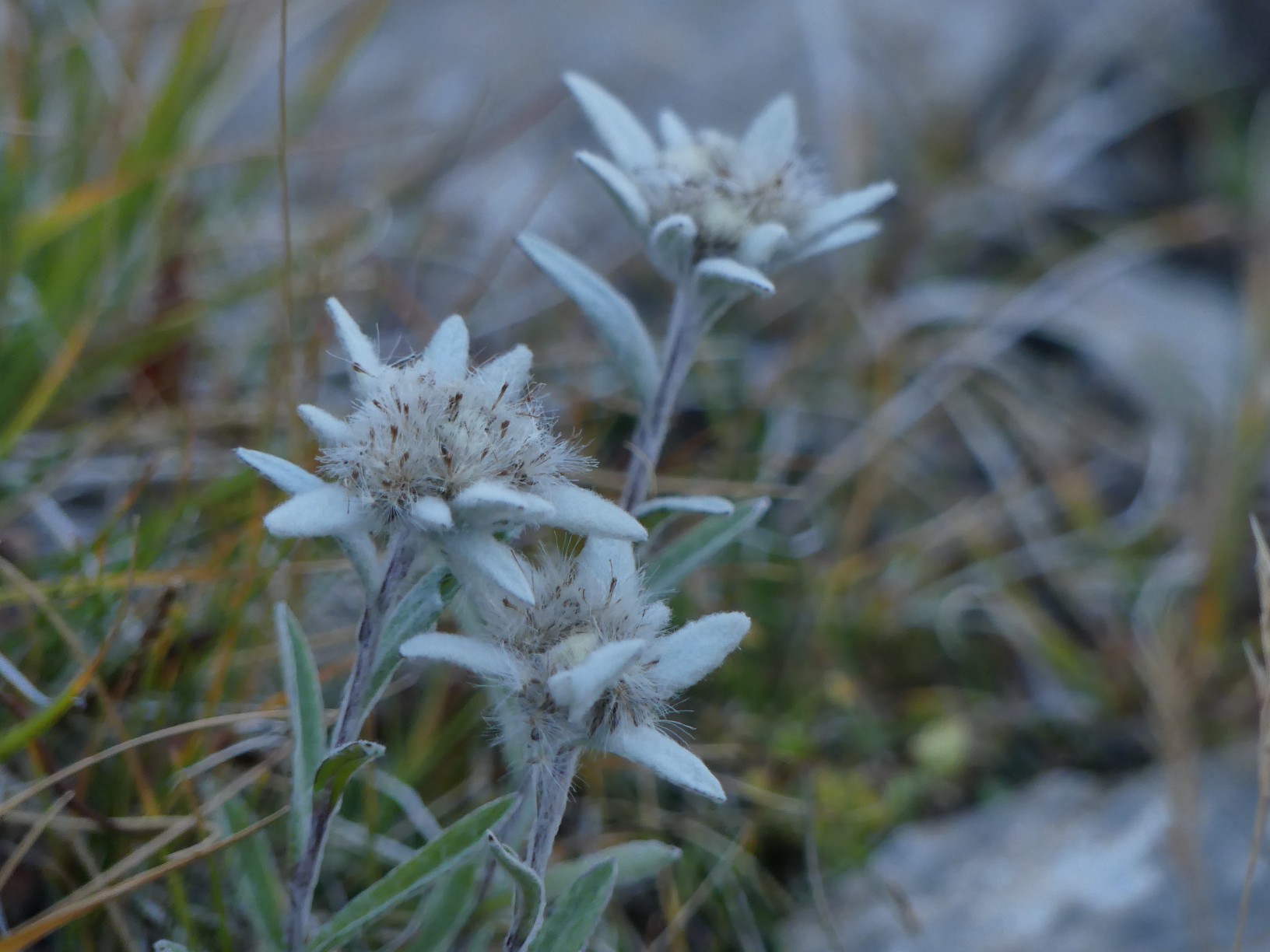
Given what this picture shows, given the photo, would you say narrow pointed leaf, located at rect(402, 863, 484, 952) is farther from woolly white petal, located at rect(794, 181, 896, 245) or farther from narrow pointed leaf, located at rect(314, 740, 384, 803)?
woolly white petal, located at rect(794, 181, 896, 245)

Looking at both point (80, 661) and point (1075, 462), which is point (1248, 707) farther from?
point (80, 661)

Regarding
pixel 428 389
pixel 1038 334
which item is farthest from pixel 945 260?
pixel 428 389

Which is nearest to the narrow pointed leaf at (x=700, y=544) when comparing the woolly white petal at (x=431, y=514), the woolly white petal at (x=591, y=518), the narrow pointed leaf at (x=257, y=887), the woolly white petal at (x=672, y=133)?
the woolly white petal at (x=591, y=518)

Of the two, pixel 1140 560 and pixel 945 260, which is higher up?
pixel 945 260

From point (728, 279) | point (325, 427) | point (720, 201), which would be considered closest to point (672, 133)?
point (720, 201)

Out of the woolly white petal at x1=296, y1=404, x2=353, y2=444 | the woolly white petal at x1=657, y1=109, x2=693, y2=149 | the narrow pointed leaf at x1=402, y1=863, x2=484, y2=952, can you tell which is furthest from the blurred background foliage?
the woolly white petal at x1=657, y1=109, x2=693, y2=149
